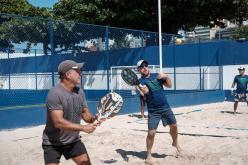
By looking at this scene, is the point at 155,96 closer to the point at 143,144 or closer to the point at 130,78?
the point at 130,78

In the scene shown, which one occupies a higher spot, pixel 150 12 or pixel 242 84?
pixel 150 12

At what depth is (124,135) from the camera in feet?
34.4

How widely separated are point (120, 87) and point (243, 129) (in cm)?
695

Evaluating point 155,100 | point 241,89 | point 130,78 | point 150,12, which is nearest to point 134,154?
point 155,100

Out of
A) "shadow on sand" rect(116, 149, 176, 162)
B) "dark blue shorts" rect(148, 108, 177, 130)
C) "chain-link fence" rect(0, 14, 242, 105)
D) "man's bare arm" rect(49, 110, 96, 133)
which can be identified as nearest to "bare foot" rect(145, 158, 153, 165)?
"shadow on sand" rect(116, 149, 176, 162)

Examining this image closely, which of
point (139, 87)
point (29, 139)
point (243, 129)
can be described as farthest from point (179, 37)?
point (139, 87)

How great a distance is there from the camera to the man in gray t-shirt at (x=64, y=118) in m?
4.66

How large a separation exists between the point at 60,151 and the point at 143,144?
4.65m

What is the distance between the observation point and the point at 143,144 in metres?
9.34

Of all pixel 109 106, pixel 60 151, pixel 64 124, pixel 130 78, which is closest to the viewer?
pixel 64 124

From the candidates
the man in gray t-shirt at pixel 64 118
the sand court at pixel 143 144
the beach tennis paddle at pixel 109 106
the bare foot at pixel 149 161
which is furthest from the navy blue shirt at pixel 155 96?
the man in gray t-shirt at pixel 64 118

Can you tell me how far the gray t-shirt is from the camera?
185 inches

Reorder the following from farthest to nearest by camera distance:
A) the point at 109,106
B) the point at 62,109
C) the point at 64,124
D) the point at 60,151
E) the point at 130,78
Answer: the point at 130,78, the point at 109,106, the point at 60,151, the point at 62,109, the point at 64,124

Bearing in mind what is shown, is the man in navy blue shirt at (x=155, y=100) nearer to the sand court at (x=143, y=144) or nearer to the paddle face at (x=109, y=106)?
the sand court at (x=143, y=144)
